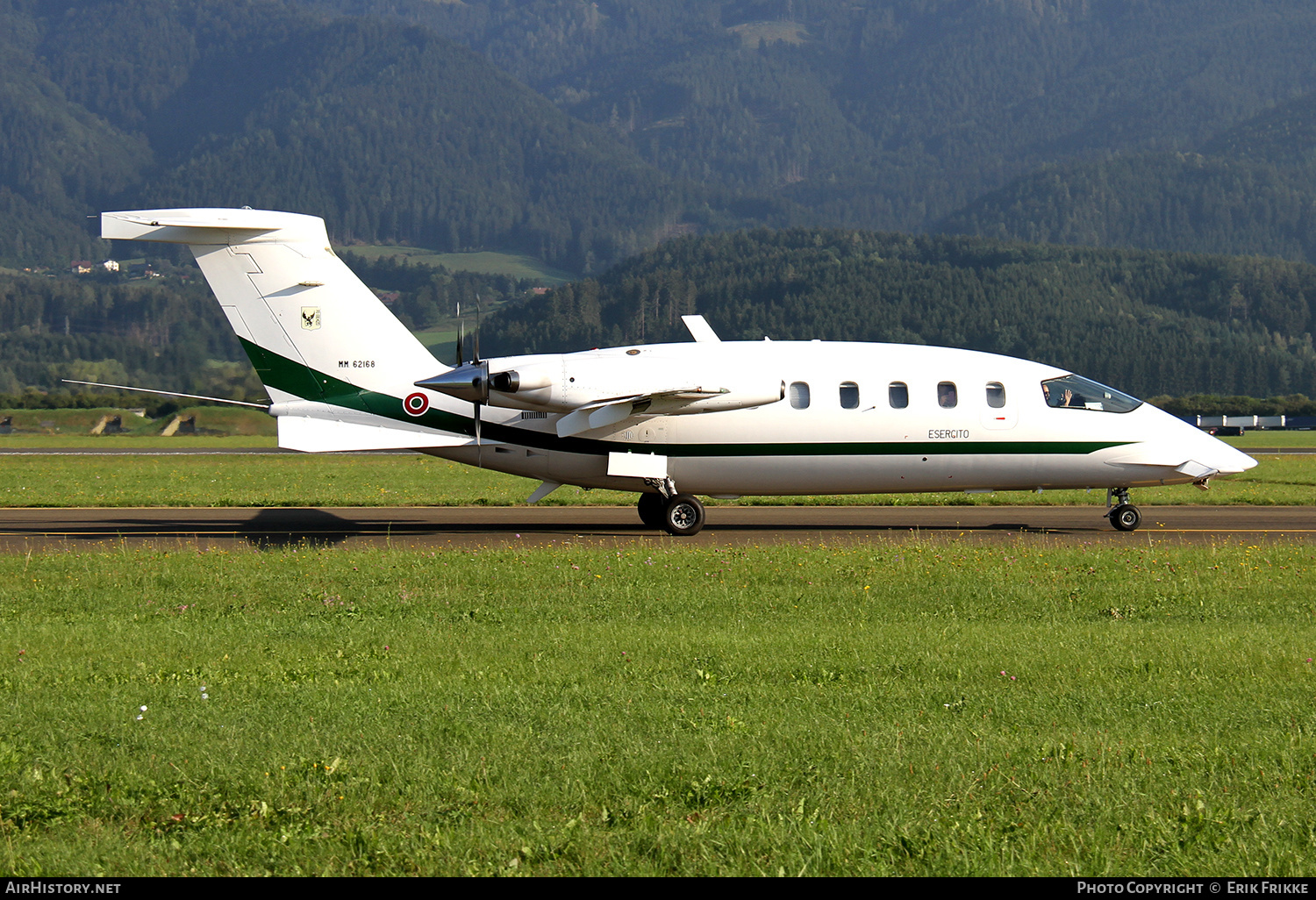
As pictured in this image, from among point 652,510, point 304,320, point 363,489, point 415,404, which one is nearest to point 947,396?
point 652,510

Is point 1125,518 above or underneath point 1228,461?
underneath

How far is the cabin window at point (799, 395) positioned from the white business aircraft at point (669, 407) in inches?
1.0

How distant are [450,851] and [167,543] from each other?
17.5 meters

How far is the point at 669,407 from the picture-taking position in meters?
23.3

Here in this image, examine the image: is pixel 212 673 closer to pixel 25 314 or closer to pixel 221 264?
pixel 221 264

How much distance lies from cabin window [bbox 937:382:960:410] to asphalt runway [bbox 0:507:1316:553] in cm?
269

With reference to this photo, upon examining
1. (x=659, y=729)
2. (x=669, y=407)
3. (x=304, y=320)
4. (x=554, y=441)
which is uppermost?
(x=304, y=320)

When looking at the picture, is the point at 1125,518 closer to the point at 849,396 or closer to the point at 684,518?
the point at 849,396

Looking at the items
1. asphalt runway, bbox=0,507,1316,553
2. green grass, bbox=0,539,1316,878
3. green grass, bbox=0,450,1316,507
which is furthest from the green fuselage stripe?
green grass, bbox=0,539,1316,878

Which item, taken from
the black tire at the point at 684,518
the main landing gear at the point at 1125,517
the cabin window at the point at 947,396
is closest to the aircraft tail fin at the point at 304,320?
the black tire at the point at 684,518

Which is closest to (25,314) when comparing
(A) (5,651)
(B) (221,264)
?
(B) (221,264)

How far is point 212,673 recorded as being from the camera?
1085 cm

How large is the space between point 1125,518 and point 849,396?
6.67 m

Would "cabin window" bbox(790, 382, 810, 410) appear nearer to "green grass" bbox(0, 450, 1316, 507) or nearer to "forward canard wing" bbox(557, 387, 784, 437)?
"forward canard wing" bbox(557, 387, 784, 437)
